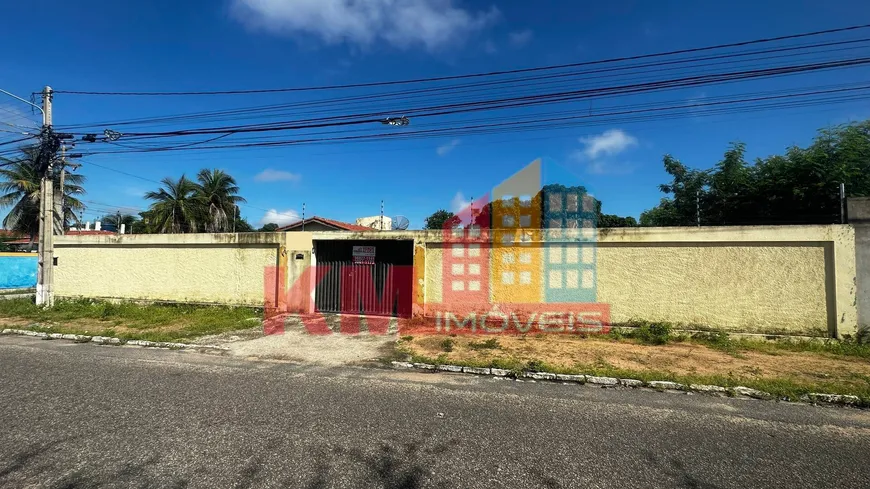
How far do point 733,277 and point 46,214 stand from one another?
59.2ft

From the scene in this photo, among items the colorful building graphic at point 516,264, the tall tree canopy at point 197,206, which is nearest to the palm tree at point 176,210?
the tall tree canopy at point 197,206

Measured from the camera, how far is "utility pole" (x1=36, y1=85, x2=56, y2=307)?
38.6ft

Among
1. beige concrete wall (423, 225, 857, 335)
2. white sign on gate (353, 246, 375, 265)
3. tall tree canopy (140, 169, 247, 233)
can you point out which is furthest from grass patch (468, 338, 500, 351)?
tall tree canopy (140, 169, 247, 233)

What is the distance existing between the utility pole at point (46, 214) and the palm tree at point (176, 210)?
13.3m

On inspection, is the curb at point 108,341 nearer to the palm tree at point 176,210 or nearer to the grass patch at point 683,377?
the grass patch at point 683,377

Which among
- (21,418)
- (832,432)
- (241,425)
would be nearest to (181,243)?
(21,418)

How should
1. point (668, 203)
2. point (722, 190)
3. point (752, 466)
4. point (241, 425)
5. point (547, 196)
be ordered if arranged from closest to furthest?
1. point (752, 466)
2. point (241, 425)
3. point (722, 190)
4. point (668, 203)
5. point (547, 196)

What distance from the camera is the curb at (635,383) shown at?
4.68 m

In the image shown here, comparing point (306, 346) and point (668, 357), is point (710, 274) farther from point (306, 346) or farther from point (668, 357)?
point (306, 346)

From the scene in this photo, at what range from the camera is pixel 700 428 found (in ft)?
12.8

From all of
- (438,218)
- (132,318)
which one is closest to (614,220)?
(438,218)

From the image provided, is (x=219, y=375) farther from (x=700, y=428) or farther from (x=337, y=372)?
(x=700, y=428)

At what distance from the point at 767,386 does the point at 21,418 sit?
843cm

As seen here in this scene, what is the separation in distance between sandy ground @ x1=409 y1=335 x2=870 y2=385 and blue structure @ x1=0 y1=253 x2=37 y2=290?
22656 millimetres
